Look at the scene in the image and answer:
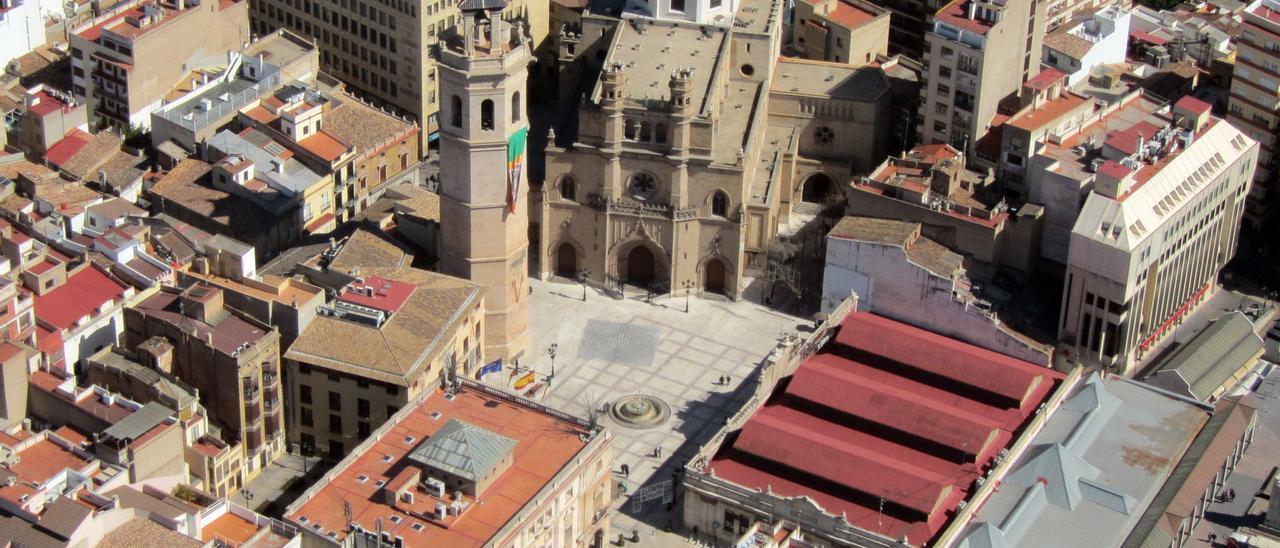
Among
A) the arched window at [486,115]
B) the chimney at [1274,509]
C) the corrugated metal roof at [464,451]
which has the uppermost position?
the arched window at [486,115]

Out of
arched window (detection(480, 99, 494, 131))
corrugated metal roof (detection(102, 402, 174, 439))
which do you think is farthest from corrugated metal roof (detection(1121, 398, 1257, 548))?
corrugated metal roof (detection(102, 402, 174, 439))

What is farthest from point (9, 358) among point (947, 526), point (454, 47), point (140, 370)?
point (947, 526)

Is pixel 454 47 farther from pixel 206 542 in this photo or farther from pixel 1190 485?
pixel 1190 485

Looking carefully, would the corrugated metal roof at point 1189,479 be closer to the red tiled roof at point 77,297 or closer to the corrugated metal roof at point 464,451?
the corrugated metal roof at point 464,451

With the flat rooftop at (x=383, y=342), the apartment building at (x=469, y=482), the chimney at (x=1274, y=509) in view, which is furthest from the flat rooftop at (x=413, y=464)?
the chimney at (x=1274, y=509)

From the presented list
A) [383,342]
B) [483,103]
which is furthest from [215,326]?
[483,103]
